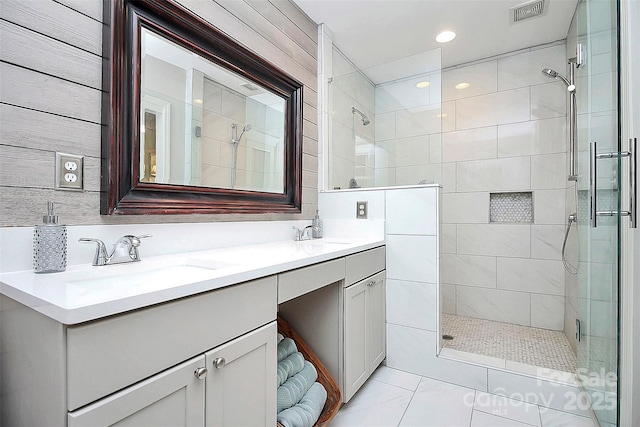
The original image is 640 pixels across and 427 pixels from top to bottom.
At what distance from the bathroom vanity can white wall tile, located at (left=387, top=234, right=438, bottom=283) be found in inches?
35.5

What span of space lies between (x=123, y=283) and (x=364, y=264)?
1.21 metres

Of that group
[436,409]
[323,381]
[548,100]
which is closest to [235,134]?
[323,381]

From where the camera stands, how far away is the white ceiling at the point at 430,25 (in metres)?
2.21

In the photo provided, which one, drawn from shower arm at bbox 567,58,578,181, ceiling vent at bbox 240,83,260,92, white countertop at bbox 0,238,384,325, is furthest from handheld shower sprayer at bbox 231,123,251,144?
shower arm at bbox 567,58,578,181

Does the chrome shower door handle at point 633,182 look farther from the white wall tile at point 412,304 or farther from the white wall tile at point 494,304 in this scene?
the white wall tile at point 494,304

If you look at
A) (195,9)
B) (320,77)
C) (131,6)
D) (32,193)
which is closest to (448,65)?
(320,77)

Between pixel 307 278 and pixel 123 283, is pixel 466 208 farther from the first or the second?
pixel 123 283

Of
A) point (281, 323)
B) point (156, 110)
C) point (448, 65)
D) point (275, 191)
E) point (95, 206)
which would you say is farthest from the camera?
point (448, 65)

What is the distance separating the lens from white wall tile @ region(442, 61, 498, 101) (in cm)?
291

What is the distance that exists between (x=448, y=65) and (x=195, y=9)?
8.13ft

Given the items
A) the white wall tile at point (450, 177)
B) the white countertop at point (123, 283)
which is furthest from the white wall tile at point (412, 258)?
the white wall tile at point (450, 177)

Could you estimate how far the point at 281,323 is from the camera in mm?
1768

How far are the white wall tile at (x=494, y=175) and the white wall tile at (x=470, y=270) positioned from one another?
650 millimetres

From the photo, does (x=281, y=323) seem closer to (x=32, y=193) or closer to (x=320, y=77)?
(x=32, y=193)
